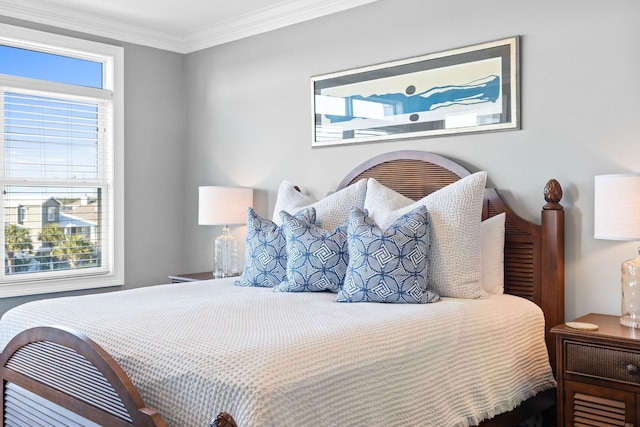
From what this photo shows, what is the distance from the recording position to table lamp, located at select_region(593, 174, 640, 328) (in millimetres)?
2395

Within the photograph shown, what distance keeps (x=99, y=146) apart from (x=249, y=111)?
3.73ft

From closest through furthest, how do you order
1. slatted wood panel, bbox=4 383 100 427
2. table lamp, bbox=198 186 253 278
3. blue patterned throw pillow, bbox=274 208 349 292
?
slatted wood panel, bbox=4 383 100 427 < blue patterned throw pillow, bbox=274 208 349 292 < table lamp, bbox=198 186 253 278

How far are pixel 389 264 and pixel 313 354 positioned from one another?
91 centimetres

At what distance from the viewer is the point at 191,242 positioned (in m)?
4.96

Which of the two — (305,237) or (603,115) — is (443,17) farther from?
(305,237)

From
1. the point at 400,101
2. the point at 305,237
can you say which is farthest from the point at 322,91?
the point at 305,237

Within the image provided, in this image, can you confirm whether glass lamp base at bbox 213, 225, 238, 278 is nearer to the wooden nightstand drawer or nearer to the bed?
the bed

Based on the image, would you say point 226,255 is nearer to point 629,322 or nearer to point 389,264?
point 389,264

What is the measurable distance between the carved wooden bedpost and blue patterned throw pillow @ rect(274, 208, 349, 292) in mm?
947

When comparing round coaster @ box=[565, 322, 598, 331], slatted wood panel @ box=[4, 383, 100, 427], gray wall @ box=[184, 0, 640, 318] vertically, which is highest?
gray wall @ box=[184, 0, 640, 318]

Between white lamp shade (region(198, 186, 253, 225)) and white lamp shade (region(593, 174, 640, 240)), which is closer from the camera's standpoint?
white lamp shade (region(593, 174, 640, 240))

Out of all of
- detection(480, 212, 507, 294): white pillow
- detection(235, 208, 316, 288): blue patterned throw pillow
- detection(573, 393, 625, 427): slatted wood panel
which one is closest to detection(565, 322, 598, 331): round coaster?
detection(573, 393, 625, 427): slatted wood panel

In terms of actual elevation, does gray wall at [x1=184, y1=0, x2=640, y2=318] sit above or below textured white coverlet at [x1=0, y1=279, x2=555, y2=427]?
above

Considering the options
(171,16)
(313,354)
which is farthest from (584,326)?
(171,16)
